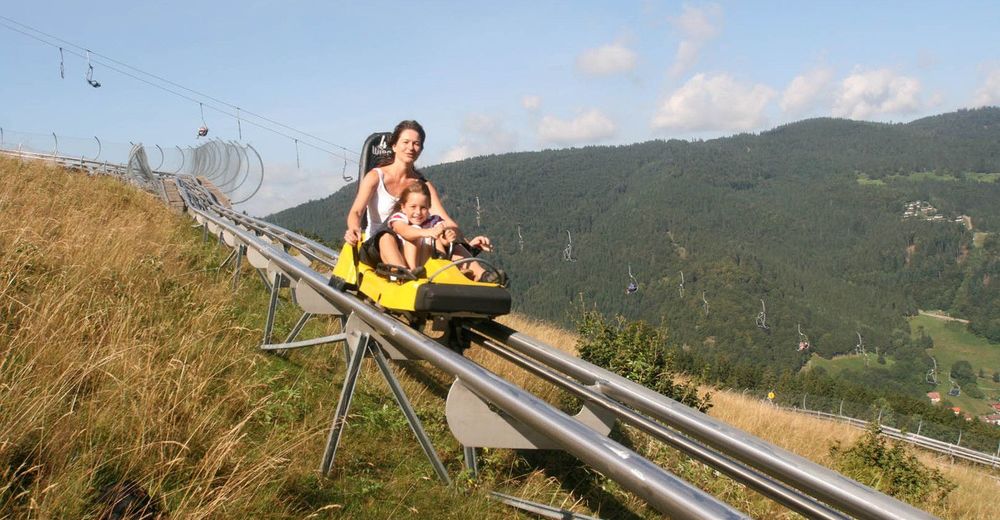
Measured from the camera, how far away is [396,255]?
3979 millimetres

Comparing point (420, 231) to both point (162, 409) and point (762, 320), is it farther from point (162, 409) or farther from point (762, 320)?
point (762, 320)

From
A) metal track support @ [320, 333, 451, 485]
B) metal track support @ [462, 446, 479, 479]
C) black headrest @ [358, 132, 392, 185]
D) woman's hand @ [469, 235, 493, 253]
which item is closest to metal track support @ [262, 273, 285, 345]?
black headrest @ [358, 132, 392, 185]

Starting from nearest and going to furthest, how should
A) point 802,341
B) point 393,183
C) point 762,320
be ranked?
1. point 393,183
2. point 802,341
3. point 762,320

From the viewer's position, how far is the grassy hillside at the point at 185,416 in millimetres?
2369

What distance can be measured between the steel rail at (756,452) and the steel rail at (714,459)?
4 cm

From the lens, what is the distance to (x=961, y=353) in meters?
140

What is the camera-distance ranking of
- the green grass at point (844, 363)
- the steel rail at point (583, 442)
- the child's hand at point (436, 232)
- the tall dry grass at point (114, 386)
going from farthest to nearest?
the green grass at point (844, 363)
the child's hand at point (436, 232)
the tall dry grass at point (114, 386)
the steel rail at point (583, 442)

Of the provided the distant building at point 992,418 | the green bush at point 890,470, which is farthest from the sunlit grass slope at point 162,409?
the distant building at point 992,418

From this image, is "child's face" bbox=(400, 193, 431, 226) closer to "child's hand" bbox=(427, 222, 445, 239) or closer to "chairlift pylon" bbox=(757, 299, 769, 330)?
"child's hand" bbox=(427, 222, 445, 239)

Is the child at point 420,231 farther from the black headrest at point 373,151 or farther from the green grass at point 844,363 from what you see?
the green grass at point 844,363

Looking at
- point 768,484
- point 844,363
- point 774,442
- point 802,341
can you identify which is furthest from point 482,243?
point 802,341

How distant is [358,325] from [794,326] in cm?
15263

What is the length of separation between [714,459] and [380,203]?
9.95 feet

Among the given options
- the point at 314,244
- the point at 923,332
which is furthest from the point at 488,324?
the point at 923,332
